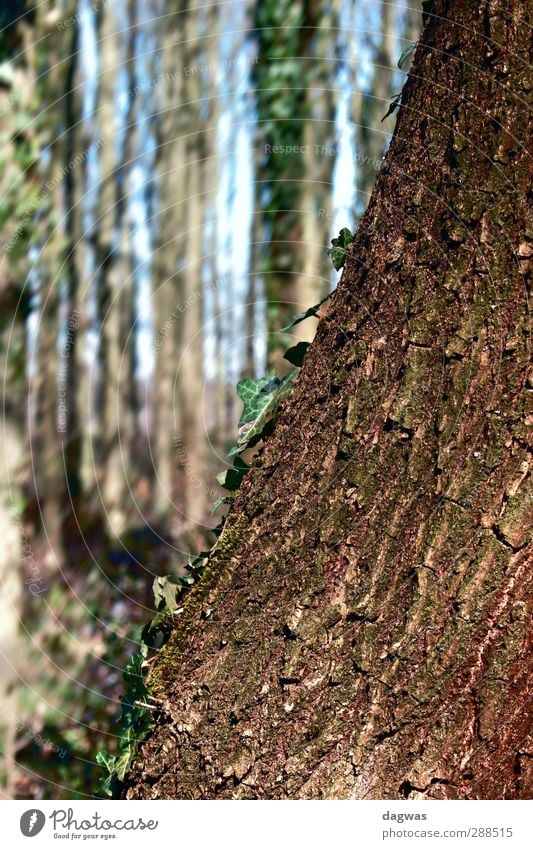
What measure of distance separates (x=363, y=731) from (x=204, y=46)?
2.63 metres

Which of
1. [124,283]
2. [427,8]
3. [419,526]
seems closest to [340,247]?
[427,8]

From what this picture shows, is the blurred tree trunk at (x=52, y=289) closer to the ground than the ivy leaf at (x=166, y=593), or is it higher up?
higher up

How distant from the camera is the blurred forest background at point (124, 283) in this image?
2602 millimetres

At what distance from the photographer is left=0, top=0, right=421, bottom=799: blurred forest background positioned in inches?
102

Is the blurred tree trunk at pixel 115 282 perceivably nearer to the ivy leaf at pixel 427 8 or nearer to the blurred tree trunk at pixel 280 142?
the blurred tree trunk at pixel 280 142

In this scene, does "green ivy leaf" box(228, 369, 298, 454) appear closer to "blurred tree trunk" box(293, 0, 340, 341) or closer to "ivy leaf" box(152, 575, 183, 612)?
"ivy leaf" box(152, 575, 183, 612)

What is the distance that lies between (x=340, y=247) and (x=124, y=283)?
1.80 metres

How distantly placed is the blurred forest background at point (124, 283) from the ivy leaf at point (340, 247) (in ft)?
4.89

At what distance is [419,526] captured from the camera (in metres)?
0.86

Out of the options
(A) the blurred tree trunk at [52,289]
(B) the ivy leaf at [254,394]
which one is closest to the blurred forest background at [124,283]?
(A) the blurred tree trunk at [52,289]

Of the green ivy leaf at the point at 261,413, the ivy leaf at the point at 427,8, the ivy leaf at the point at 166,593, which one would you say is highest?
the ivy leaf at the point at 427,8

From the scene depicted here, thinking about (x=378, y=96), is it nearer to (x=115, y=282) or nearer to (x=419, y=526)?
(x=115, y=282)

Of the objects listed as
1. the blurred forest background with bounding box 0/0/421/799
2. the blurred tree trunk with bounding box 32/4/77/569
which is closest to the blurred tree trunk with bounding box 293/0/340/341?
the blurred forest background with bounding box 0/0/421/799

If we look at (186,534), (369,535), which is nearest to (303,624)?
(369,535)
